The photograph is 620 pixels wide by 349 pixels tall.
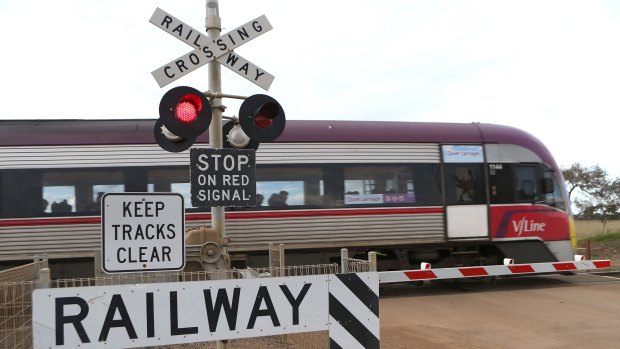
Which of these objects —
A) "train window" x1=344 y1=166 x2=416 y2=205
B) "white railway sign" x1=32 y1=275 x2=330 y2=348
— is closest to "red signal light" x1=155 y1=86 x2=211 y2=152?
"white railway sign" x1=32 y1=275 x2=330 y2=348

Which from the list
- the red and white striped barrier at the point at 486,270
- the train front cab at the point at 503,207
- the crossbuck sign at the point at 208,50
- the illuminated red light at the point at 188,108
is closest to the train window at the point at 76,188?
the red and white striped barrier at the point at 486,270

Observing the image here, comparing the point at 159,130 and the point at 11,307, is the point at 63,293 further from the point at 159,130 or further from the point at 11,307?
the point at 159,130

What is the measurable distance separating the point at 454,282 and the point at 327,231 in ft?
11.6

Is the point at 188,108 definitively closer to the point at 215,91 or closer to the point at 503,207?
the point at 215,91

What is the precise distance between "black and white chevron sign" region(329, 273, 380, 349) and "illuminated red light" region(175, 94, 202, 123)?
1752mm

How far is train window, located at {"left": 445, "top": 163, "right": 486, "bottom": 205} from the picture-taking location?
12.0 metres

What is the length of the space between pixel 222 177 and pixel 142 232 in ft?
2.95

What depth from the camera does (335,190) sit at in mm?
11422

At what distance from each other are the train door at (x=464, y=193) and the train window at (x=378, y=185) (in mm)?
878

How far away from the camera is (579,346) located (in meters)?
7.02

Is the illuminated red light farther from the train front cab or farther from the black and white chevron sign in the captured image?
the train front cab

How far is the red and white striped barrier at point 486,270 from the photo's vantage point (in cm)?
1080

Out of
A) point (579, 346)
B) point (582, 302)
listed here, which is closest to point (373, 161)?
point (582, 302)

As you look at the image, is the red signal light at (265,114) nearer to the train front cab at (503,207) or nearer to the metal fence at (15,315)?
the metal fence at (15,315)
